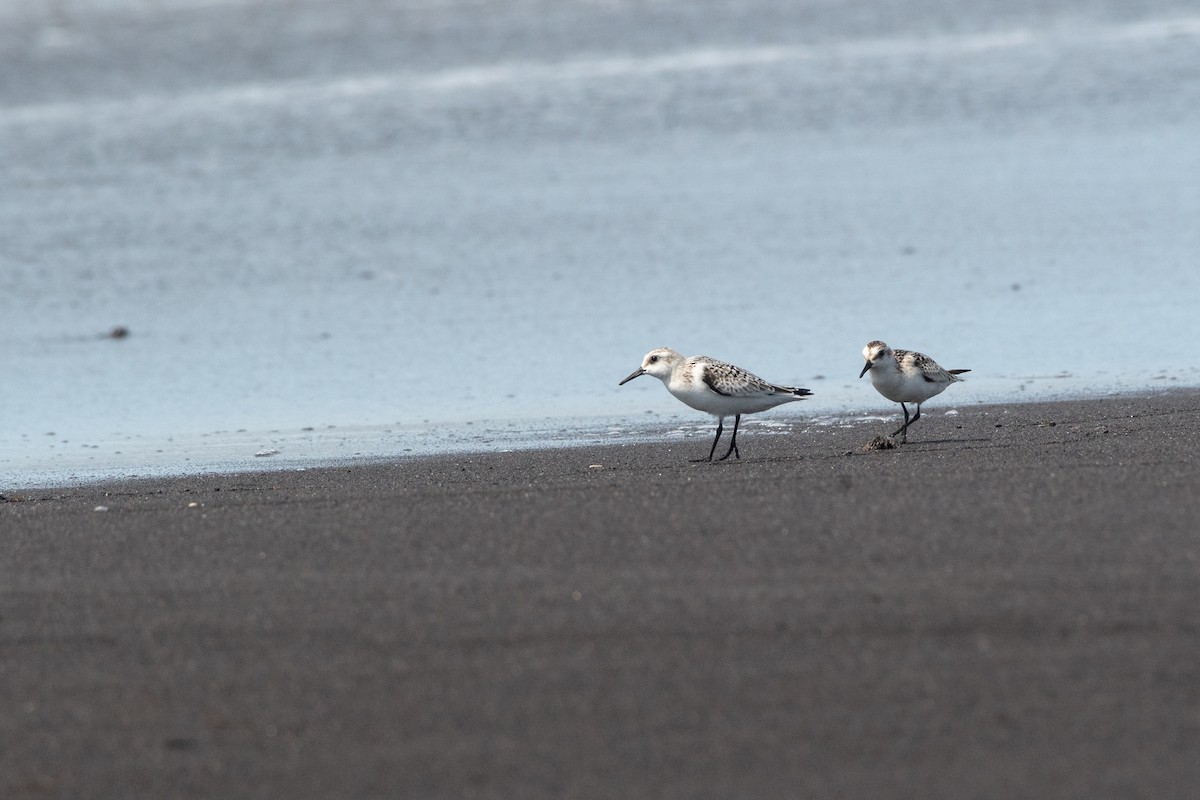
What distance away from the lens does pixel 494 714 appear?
14.4 feet

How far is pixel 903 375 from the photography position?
27.2 ft

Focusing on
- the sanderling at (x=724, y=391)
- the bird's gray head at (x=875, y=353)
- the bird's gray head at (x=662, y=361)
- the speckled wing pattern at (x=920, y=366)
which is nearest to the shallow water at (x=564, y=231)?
the bird's gray head at (x=662, y=361)

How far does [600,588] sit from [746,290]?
7544 millimetres

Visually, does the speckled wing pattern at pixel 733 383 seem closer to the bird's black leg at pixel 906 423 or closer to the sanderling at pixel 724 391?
the sanderling at pixel 724 391

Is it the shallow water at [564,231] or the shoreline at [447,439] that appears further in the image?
the shallow water at [564,231]

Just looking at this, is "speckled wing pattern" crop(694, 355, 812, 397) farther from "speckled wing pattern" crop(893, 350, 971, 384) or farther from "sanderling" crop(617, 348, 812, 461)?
"speckled wing pattern" crop(893, 350, 971, 384)

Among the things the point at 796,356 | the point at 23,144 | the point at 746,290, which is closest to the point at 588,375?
the point at 796,356

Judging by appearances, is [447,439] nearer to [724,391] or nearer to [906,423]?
[724,391]

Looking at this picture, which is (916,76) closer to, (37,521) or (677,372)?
(677,372)

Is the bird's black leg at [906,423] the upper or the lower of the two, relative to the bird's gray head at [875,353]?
lower

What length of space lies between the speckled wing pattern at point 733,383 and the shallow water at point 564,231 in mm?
921

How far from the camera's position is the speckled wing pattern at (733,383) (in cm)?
807

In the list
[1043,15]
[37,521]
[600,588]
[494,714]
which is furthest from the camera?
[1043,15]

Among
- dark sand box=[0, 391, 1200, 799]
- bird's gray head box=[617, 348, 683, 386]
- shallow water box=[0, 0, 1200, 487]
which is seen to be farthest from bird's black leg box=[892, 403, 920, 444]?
dark sand box=[0, 391, 1200, 799]
